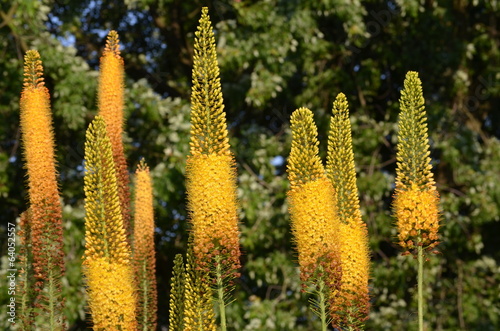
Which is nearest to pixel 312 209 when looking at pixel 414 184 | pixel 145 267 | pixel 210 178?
pixel 210 178

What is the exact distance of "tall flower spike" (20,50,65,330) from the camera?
15.4ft

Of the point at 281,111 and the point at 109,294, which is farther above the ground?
the point at 281,111

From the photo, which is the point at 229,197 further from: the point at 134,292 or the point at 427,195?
the point at 427,195

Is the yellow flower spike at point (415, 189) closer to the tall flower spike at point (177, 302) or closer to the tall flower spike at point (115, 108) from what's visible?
the tall flower spike at point (177, 302)

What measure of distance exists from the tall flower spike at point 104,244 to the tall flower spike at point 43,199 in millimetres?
619

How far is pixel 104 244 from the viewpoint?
407 cm

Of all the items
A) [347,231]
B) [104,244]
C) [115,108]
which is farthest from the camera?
[115,108]

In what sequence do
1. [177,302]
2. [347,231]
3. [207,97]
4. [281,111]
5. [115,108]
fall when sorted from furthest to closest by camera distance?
[281,111] → [115,108] → [347,231] → [177,302] → [207,97]

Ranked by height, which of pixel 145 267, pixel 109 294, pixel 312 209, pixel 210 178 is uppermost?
pixel 210 178

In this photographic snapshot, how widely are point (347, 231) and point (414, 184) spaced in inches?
20.5

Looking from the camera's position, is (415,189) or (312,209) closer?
(312,209)

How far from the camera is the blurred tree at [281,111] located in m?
11.5

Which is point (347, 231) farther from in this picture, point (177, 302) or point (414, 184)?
point (177, 302)

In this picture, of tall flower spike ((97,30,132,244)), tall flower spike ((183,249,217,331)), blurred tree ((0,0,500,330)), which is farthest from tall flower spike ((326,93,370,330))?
blurred tree ((0,0,500,330))
